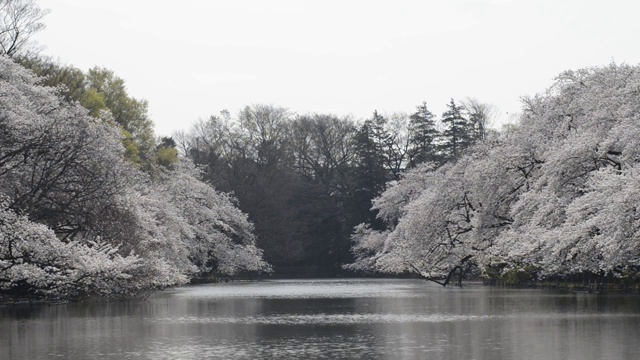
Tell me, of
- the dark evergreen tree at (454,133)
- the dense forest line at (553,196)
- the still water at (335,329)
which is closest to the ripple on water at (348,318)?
the still water at (335,329)

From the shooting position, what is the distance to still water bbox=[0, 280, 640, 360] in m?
21.2

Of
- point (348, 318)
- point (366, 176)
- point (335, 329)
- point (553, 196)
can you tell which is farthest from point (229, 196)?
point (335, 329)

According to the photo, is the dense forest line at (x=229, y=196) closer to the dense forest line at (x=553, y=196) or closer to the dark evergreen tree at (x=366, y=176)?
the dense forest line at (x=553, y=196)

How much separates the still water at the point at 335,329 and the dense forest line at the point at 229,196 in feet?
7.51

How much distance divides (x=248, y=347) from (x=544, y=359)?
7.71 metres

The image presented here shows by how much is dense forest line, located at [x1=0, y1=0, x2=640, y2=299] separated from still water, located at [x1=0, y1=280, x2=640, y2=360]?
2290 mm

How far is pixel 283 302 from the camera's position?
46.8 m

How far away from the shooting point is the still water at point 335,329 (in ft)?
69.7

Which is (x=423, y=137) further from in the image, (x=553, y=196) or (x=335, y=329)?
(x=335, y=329)

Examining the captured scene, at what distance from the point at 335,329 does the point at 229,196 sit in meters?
63.3

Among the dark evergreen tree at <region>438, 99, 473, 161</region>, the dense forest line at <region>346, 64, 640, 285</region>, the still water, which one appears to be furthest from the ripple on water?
the dark evergreen tree at <region>438, 99, 473, 161</region>

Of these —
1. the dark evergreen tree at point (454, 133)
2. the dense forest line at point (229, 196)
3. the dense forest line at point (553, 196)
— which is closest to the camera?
the dense forest line at point (553, 196)

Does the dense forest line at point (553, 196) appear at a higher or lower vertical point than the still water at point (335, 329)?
higher

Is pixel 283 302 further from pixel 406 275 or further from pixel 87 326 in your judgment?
pixel 406 275
